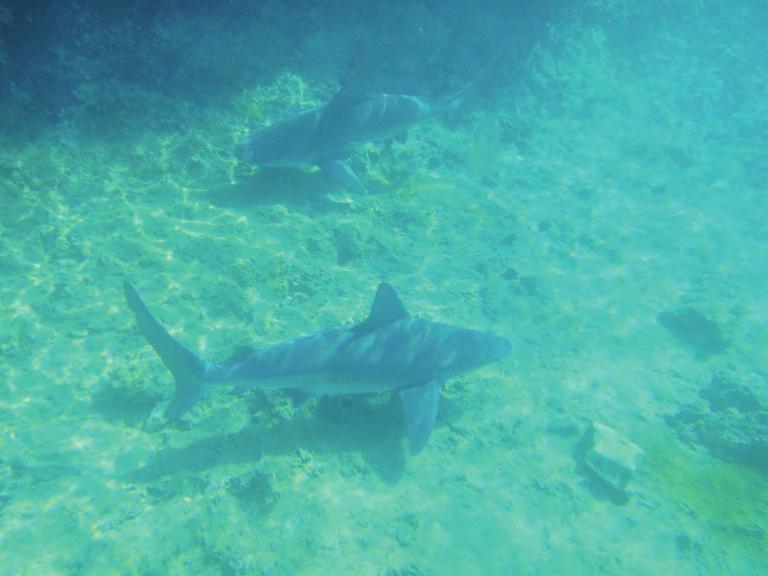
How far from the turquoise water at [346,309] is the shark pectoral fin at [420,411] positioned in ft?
1.89

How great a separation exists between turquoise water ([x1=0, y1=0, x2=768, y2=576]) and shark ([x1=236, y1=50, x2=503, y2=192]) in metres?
0.66

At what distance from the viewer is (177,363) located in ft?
16.6

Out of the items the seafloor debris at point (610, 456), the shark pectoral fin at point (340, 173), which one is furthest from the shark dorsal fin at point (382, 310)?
the shark pectoral fin at point (340, 173)

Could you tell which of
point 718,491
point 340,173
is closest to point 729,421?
point 718,491

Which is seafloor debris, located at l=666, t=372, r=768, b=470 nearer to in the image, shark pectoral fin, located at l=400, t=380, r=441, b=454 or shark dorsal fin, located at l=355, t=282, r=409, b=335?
shark pectoral fin, located at l=400, t=380, r=441, b=454

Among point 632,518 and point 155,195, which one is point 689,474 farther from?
point 155,195

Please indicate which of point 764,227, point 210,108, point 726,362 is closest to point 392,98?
point 210,108

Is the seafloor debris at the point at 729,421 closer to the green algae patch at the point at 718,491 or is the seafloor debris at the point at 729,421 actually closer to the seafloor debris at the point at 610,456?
the green algae patch at the point at 718,491

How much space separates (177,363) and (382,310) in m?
2.31

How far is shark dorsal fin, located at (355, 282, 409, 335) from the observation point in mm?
5395

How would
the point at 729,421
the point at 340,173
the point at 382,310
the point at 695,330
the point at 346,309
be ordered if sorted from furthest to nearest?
the point at 695,330 < the point at 340,173 < the point at 729,421 < the point at 346,309 < the point at 382,310

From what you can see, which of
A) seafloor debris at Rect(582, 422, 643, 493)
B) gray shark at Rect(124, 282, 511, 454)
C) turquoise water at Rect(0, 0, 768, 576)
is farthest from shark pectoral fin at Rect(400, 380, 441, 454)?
seafloor debris at Rect(582, 422, 643, 493)

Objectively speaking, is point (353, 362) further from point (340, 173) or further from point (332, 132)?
point (332, 132)

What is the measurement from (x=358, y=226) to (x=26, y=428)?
5.56 m
